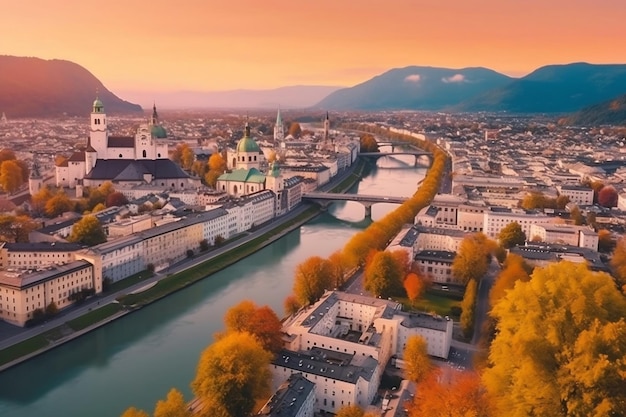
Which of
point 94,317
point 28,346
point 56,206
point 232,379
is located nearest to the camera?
point 232,379

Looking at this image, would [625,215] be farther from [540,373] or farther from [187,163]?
[187,163]

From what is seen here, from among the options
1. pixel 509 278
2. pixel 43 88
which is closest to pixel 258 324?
pixel 509 278

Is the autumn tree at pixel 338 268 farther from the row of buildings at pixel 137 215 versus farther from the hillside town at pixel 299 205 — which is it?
the row of buildings at pixel 137 215

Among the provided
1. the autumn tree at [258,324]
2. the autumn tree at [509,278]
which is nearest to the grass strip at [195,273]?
the autumn tree at [258,324]

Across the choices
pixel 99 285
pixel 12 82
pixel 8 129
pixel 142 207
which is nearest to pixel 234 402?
pixel 99 285

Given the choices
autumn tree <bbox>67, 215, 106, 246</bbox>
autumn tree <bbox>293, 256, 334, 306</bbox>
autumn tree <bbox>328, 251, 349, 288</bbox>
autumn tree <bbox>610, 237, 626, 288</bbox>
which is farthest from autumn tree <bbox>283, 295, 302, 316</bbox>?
autumn tree <bbox>610, 237, 626, 288</bbox>

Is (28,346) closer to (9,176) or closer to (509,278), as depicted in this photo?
(509,278)

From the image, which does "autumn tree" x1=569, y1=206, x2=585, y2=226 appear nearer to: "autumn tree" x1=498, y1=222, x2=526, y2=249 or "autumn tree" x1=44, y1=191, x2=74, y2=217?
"autumn tree" x1=498, y1=222, x2=526, y2=249
